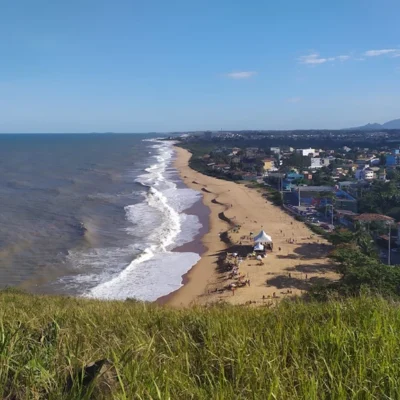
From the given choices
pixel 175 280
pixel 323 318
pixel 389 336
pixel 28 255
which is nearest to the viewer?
pixel 389 336

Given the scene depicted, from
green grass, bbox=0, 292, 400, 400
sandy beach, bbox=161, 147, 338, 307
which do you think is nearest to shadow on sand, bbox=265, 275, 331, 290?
sandy beach, bbox=161, 147, 338, 307

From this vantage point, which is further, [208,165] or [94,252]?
[208,165]

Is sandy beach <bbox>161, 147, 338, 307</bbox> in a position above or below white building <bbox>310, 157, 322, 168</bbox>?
below

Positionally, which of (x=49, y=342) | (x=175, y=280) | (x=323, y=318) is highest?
(x=49, y=342)

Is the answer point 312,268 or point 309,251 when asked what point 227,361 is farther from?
point 309,251

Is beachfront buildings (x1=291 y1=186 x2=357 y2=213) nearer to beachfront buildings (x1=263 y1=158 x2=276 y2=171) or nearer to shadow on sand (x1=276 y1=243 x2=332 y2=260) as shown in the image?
shadow on sand (x1=276 y1=243 x2=332 y2=260)

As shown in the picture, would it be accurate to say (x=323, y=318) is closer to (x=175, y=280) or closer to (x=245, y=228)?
(x=175, y=280)

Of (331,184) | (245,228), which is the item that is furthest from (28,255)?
A: (331,184)
